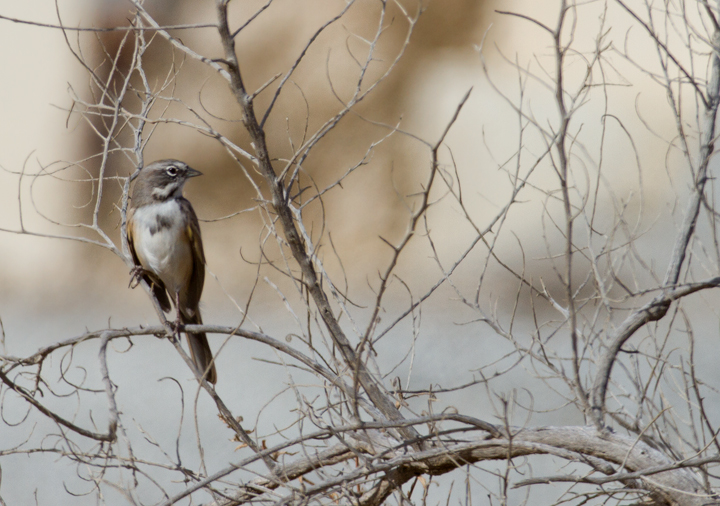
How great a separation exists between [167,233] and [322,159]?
4.23m

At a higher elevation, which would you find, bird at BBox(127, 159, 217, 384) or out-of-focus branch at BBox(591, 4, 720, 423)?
bird at BBox(127, 159, 217, 384)

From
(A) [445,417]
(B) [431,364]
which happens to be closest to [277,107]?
(B) [431,364]

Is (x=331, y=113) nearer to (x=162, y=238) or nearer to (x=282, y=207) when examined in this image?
(x=162, y=238)

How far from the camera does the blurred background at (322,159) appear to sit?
7.86 m

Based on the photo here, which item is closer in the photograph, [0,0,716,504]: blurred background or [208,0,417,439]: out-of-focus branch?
[208,0,417,439]: out-of-focus branch

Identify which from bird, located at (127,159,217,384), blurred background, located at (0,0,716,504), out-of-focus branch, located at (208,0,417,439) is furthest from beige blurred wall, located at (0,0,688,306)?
out-of-focus branch, located at (208,0,417,439)

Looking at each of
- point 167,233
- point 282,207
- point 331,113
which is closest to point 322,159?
point 331,113

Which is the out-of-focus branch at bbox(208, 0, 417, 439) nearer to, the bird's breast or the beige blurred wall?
the bird's breast

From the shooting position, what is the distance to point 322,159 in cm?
828

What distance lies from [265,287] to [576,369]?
6768 millimetres

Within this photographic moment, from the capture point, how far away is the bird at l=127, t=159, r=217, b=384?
4.21 metres

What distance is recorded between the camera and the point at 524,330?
8.60 metres

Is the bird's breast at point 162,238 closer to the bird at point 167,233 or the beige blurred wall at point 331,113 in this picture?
the bird at point 167,233

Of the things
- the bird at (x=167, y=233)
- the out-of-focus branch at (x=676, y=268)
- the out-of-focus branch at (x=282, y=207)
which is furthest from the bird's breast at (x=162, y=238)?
the out-of-focus branch at (x=676, y=268)
